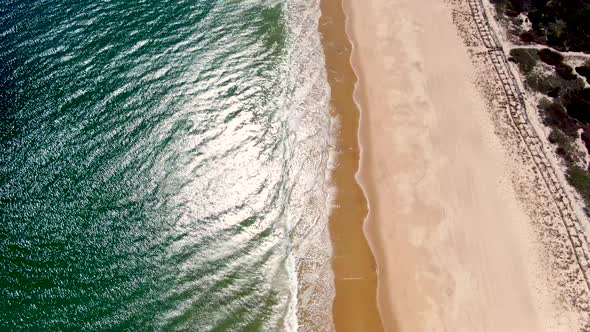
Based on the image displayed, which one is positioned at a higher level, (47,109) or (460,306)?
(47,109)

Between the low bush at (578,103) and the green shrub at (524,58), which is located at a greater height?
the green shrub at (524,58)

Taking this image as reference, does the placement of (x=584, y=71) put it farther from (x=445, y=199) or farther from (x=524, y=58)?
(x=445, y=199)

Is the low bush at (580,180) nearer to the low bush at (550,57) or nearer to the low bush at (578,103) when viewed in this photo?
the low bush at (578,103)

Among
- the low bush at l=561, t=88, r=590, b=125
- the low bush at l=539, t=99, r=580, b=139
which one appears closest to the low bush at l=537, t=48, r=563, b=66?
the low bush at l=561, t=88, r=590, b=125

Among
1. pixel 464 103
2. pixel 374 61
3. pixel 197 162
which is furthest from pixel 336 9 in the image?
pixel 197 162

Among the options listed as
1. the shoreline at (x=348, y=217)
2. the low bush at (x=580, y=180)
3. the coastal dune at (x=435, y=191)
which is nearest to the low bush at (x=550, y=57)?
the coastal dune at (x=435, y=191)

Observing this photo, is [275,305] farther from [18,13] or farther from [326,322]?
[18,13]
